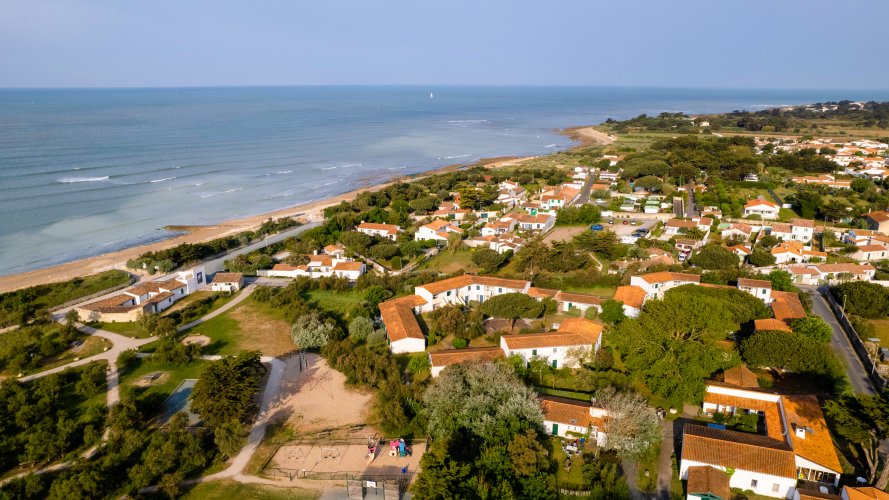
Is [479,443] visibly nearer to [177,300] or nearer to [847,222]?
[177,300]

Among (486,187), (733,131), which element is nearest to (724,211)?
(486,187)

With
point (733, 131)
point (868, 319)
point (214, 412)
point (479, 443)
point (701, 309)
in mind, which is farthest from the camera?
point (733, 131)

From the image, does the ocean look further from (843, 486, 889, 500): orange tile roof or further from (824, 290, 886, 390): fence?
(824, 290, 886, 390): fence

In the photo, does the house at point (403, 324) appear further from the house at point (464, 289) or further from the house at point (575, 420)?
the house at point (575, 420)

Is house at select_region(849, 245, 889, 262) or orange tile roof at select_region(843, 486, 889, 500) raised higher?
orange tile roof at select_region(843, 486, 889, 500)

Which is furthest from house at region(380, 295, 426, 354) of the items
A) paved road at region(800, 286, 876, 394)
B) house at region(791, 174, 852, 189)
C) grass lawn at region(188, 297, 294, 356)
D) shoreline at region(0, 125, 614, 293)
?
house at region(791, 174, 852, 189)

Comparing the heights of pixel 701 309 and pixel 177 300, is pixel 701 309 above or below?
above
